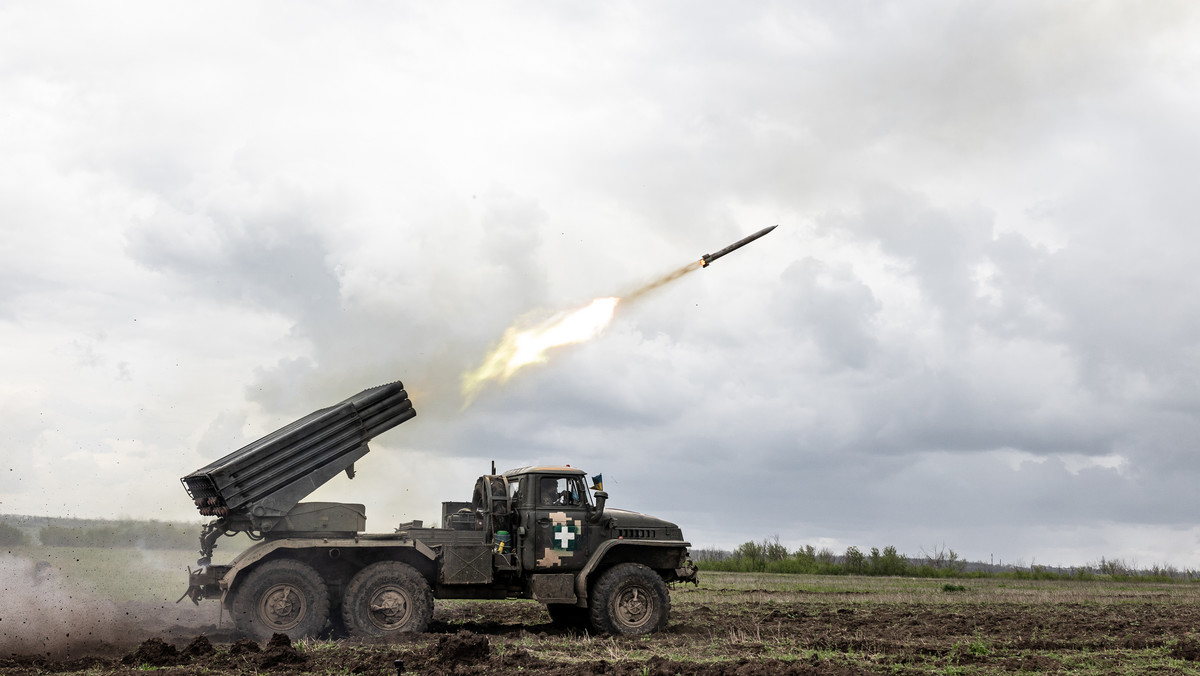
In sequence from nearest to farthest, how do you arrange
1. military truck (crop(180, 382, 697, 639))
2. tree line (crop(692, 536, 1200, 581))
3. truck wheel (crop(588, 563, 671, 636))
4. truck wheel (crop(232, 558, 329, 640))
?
1. truck wheel (crop(232, 558, 329, 640))
2. military truck (crop(180, 382, 697, 639))
3. truck wheel (crop(588, 563, 671, 636))
4. tree line (crop(692, 536, 1200, 581))

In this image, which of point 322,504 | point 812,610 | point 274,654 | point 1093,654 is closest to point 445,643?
point 274,654

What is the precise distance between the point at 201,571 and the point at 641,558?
8.12m

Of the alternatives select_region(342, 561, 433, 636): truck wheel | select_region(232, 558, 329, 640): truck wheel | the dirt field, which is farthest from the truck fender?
select_region(232, 558, 329, 640): truck wheel

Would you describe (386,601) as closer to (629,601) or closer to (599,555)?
(599,555)

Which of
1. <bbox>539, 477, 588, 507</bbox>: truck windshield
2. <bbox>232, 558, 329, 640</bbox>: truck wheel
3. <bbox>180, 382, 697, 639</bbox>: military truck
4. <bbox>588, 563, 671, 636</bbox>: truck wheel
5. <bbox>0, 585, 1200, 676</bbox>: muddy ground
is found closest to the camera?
<bbox>0, 585, 1200, 676</bbox>: muddy ground

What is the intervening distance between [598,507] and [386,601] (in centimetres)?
427

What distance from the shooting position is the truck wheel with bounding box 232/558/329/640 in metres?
15.8

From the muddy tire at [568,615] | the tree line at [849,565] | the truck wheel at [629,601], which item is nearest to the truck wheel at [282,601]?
the truck wheel at [629,601]

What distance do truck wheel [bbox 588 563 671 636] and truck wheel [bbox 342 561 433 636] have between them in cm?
318

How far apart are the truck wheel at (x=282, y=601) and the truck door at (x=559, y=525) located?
13.3 feet

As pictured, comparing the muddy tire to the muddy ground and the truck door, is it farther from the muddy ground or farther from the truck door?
the truck door

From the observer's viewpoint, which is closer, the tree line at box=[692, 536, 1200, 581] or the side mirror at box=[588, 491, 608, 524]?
the side mirror at box=[588, 491, 608, 524]

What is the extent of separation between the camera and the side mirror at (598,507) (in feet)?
57.7

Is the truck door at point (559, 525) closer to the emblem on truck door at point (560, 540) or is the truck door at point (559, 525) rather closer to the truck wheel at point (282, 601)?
the emblem on truck door at point (560, 540)
